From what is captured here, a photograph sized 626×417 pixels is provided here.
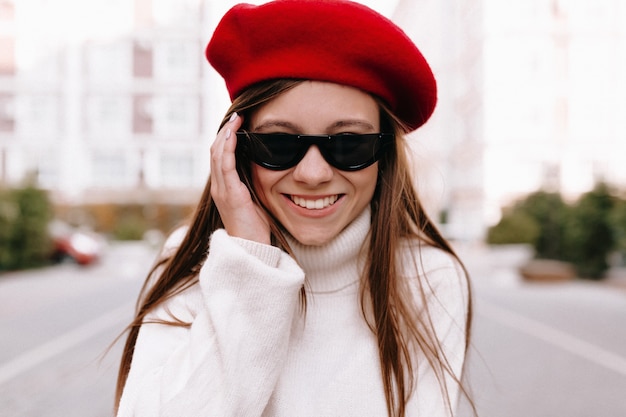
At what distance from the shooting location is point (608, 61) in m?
31.5

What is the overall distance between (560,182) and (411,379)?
33187mm

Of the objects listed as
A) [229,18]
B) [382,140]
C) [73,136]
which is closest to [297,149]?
[382,140]

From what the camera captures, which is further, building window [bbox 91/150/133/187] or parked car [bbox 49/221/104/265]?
building window [bbox 91/150/133/187]

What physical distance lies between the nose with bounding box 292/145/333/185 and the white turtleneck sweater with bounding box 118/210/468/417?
0.17m

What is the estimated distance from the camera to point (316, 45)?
4.13 feet

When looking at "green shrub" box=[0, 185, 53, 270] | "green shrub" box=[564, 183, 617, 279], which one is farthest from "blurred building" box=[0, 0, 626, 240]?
"green shrub" box=[0, 185, 53, 270]

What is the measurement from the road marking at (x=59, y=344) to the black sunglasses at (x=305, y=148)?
4.98 m

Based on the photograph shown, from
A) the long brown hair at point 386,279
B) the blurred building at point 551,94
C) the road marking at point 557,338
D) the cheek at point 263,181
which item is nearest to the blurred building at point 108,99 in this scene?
the blurred building at point 551,94

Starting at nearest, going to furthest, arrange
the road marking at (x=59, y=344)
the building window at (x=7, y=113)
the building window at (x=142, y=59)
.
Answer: the road marking at (x=59, y=344)
the building window at (x=142, y=59)
the building window at (x=7, y=113)

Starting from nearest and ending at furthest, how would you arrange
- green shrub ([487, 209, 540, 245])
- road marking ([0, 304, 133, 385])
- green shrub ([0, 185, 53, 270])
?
road marking ([0, 304, 133, 385]), green shrub ([0, 185, 53, 270]), green shrub ([487, 209, 540, 245])

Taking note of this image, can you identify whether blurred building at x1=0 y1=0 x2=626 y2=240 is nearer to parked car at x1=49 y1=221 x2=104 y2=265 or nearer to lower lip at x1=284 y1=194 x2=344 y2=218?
parked car at x1=49 y1=221 x2=104 y2=265

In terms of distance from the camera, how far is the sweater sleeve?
47.2 inches

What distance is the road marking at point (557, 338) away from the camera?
6.32 meters

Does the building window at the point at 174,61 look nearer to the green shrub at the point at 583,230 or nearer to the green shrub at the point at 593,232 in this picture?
the green shrub at the point at 583,230
